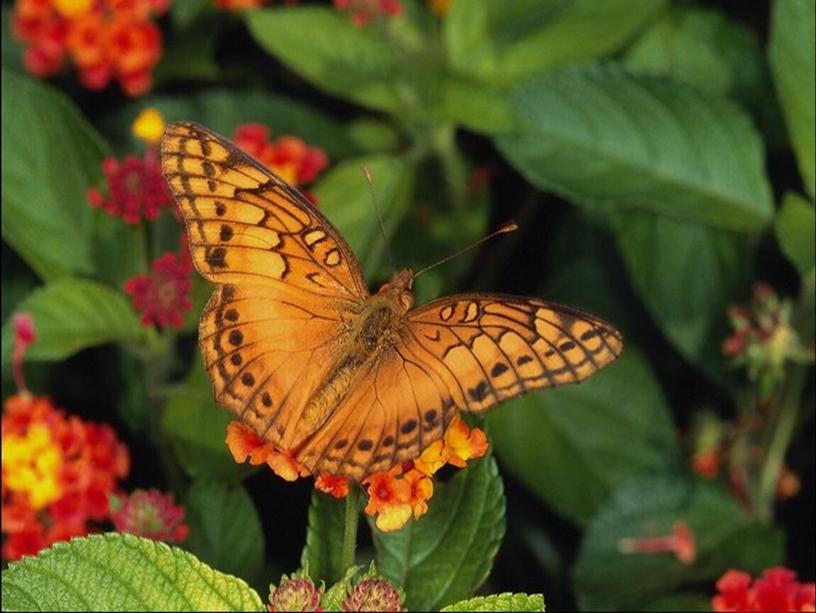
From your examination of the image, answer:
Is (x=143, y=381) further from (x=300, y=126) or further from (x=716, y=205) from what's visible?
(x=716, y=205)

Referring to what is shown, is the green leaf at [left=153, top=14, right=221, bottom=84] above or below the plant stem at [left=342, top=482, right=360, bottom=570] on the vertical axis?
above

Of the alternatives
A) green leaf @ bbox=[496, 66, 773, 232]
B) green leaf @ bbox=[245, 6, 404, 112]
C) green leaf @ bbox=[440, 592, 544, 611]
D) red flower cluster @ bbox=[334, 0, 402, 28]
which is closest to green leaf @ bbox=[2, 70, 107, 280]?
green leaf @ bbox=[245, 6, 404, 112]

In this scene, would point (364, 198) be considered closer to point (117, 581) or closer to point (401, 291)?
point (401, 291)

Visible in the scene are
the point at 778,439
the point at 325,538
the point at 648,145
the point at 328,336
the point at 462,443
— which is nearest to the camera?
the point at 462,443

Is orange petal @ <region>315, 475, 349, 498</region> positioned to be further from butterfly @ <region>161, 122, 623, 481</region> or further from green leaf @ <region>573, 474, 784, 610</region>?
green leaf @ <region>573, 474, 784, 610</region>

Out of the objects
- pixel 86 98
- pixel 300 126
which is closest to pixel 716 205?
pixel 300 126

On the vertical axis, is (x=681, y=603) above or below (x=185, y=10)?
below

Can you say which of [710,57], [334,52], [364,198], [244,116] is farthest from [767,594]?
[244,116]
